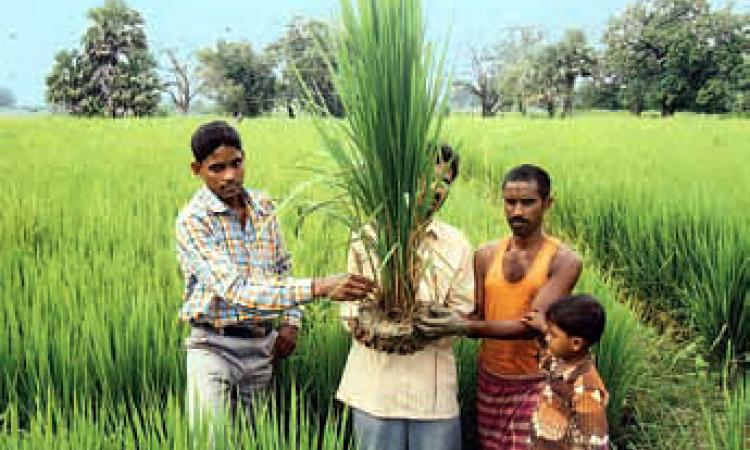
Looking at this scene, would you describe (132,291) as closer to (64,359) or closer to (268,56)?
(64,359)

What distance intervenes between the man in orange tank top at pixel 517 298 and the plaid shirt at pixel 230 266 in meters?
0.61

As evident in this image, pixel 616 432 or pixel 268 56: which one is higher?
pixel 268 56

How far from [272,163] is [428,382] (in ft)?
23.5

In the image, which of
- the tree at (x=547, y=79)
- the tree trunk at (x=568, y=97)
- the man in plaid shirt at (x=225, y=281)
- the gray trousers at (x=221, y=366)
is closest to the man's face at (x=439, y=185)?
the man in plaid shirt at (x=225, y=281)

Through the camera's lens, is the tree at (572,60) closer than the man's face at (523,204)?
No

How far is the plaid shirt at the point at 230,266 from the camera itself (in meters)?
2.17

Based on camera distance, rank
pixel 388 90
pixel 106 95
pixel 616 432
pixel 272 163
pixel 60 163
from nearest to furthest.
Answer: pixel 388 90, pixel 616 432, pixel 60 163, pixel 272 163, pixel 106 95

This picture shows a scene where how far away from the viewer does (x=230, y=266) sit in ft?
7.43

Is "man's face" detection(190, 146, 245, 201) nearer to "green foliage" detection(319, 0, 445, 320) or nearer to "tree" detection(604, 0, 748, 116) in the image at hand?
"green foliage" detection(319, 0, 445, 320)

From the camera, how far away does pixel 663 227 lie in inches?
197

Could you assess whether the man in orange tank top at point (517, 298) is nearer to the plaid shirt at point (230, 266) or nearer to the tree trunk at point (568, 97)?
the plaid shirt at point (230, 266)

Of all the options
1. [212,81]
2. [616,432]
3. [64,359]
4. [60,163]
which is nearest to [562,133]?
[60,163]

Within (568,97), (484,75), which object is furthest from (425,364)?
(484,75)

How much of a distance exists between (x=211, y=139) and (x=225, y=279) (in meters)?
0.41
